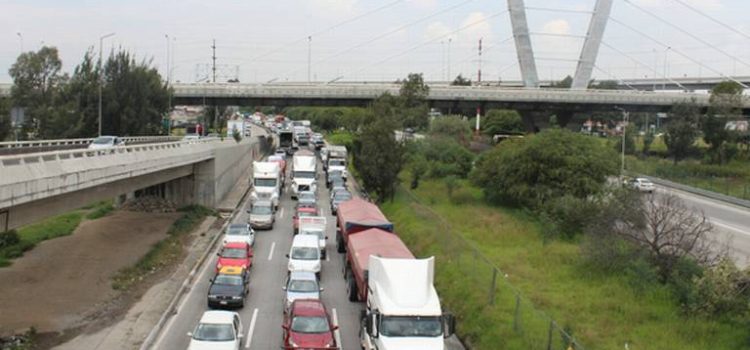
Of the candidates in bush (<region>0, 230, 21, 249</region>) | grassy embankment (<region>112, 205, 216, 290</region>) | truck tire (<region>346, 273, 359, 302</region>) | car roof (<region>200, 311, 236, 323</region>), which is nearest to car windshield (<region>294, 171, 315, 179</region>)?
grassy embankment (<region>112, 205, 216, 290</region>)

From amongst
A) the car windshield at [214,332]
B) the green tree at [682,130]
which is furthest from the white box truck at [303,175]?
the green tree at [682,130]

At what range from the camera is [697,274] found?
84.7 feet

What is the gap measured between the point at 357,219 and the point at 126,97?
48148mm

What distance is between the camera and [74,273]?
32.7 meters

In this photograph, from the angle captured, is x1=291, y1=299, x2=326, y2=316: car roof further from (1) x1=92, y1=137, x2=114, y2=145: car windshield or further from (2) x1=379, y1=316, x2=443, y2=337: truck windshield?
(1) x1=92, y1=137, x2=114, y2=145: car windshield

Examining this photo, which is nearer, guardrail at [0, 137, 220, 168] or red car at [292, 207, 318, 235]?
guardrail at [0, 137, 220, 168]

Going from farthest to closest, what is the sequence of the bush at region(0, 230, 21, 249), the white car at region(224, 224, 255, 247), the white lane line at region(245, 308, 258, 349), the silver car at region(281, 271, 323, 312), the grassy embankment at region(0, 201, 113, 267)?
1. the bush at region(0, 230, 21, 249)
2. the grassy embankment at region(0, 201, 113, 267)
3. the white car at region(224, 224, 255, 247)
4. the silver car at region(281, 271, 323, 312)
5. the white lane line at region(245, 308, 258, 349)

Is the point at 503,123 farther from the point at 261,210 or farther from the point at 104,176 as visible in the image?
the point at 104,176

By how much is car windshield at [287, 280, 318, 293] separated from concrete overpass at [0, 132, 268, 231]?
26.2ft

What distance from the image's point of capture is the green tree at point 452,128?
257 ft

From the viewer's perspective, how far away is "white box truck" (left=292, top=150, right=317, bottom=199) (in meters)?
51.6

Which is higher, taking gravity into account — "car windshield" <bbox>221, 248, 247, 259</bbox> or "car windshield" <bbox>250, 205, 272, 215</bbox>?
"car windshield" <bbox>250, 205, 272, 215</bbox>

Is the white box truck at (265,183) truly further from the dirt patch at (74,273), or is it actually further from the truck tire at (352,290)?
the truck tire at (352,290)

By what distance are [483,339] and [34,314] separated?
1544 centimetres
